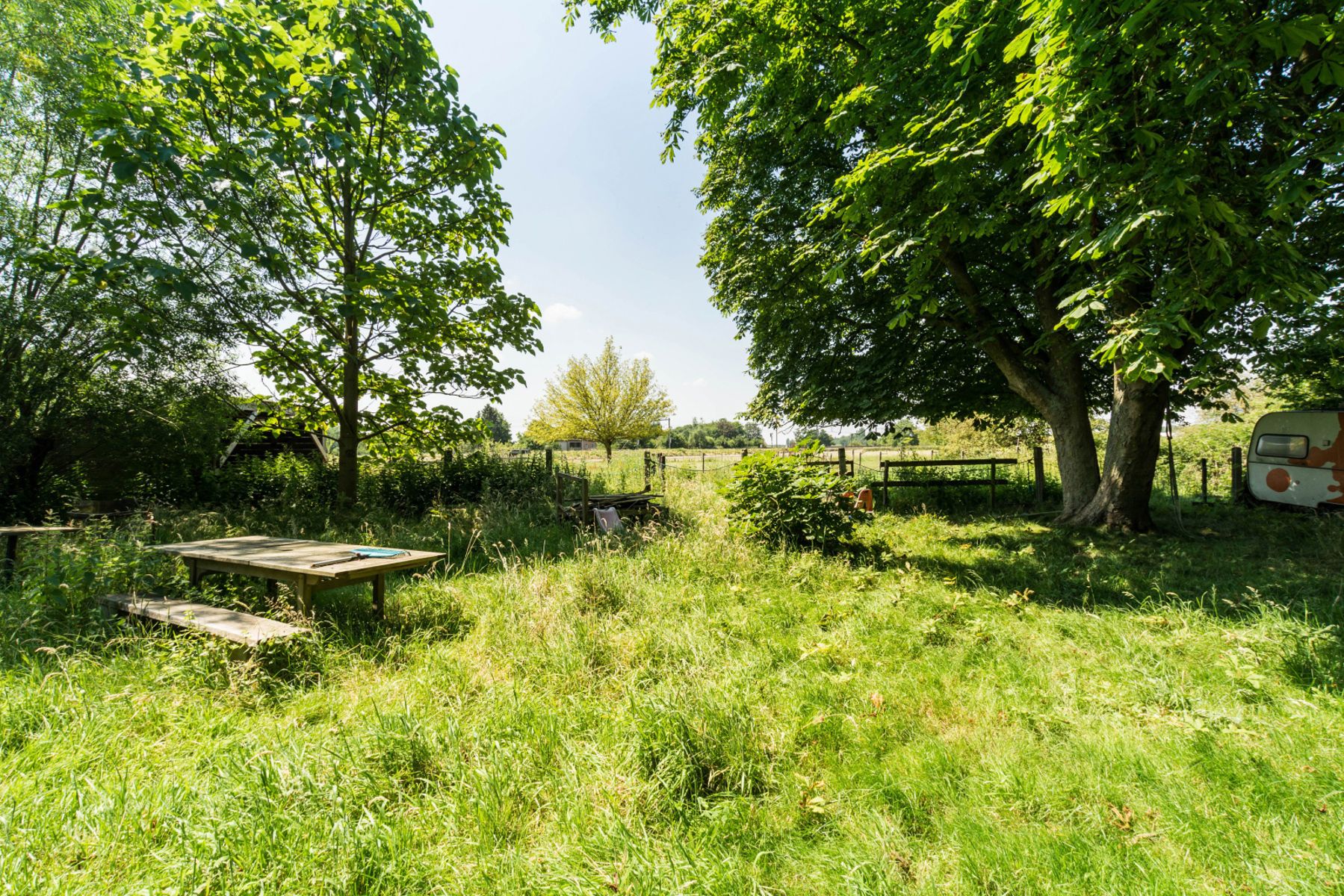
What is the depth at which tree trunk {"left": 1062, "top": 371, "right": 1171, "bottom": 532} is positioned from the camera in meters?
6.70

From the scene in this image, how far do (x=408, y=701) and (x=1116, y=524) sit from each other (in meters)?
9.86

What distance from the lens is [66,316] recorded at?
5.40 meters

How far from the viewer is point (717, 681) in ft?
9.76

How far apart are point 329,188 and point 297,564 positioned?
6295 mm

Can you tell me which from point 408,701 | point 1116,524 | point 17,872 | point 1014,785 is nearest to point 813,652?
point 1014,785

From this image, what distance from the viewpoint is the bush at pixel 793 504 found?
6191 mm

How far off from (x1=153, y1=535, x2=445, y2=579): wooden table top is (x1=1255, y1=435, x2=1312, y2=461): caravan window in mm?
14488

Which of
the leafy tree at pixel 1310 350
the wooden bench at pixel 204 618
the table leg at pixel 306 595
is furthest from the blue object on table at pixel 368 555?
the leafy tree at pixel 1310 350

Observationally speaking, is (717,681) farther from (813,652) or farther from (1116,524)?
(1116,524)

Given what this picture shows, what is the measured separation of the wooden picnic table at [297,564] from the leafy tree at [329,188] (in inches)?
108

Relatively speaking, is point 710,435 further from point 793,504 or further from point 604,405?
point 793,504

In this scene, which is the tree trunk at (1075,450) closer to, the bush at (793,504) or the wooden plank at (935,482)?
the wooden plank at (935,482)

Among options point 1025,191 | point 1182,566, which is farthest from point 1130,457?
point 1025,191

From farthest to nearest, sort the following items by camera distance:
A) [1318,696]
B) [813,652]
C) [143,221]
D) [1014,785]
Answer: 1. [143,221]
2. [813,652]
3. [1318,696]
4. [1014,785]
